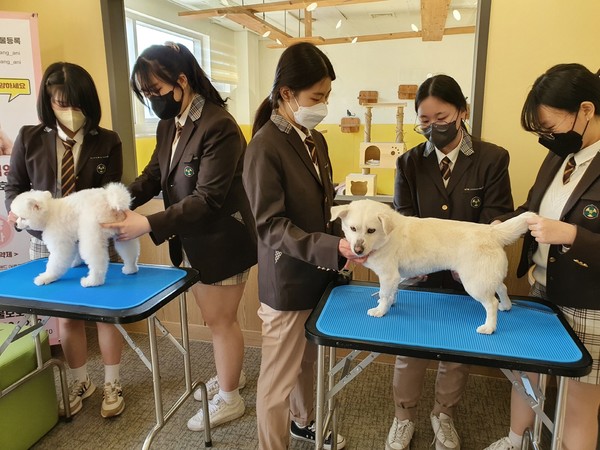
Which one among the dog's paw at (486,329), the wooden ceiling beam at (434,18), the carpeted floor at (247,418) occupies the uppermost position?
the wooden ceiling beam at (434,18)

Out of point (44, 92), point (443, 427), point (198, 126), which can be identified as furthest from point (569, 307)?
point (44, 92)

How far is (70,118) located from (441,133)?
1.71 m

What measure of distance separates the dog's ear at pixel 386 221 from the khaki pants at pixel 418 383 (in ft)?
Answer: 2.81

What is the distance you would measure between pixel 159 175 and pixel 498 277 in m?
1.60

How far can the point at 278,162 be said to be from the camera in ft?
4.85

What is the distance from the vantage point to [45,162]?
6.77ft

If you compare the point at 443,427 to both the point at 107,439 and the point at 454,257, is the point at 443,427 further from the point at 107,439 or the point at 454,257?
the point at 107,439

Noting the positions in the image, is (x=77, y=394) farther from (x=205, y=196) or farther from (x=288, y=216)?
(x=288, y=216)

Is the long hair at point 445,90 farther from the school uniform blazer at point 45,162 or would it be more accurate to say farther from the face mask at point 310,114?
the school uniform blazer at point 45,162

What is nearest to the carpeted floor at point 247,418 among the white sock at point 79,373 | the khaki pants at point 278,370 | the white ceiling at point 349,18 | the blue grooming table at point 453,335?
the white sock at point 79,373

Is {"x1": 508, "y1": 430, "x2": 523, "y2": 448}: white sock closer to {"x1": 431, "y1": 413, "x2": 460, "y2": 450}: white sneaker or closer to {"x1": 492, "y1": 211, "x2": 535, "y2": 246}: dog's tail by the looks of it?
{"x1": 431, "y1": 413, "x2": 460, "y2": 450}: white sneaker

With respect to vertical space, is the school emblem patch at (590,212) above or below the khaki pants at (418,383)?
above

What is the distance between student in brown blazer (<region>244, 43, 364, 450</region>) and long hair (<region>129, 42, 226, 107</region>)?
1.47 ft

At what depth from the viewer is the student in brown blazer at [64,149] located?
2.02m
